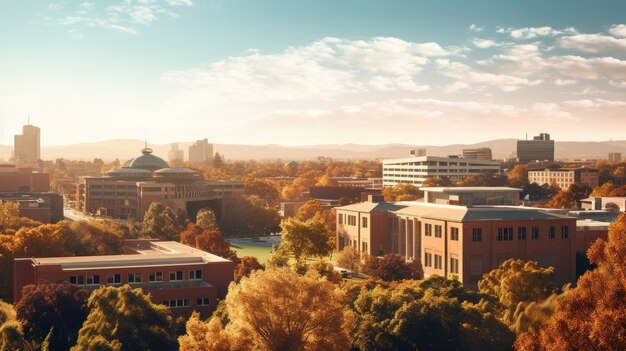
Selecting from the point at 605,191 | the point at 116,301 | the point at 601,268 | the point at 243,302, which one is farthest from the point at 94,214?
the point at 601,268

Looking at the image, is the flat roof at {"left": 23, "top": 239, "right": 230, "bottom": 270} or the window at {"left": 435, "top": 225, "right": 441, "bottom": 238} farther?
the window at {"left": 435, "top": 225, "right": 441, "bottom": 238}

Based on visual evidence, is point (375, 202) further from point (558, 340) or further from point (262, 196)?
point (262, 196)

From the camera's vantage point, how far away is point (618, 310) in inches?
933

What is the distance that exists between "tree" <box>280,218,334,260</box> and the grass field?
44.0 ft

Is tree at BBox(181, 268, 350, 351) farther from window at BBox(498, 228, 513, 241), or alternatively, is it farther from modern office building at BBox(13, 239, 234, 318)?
window at BBox(498, 228, 513, 241)

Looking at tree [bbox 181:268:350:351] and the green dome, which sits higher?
the green dome

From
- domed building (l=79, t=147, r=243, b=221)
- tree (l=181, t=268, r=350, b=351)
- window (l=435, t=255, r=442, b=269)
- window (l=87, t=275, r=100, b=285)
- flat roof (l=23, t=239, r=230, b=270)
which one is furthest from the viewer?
domed building (l=79, t=147, r=243, b=221)

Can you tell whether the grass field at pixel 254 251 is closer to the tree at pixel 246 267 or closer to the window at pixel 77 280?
the tree at pixel 246 267

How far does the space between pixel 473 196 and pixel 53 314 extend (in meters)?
43.0

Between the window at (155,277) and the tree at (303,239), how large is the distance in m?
21.1

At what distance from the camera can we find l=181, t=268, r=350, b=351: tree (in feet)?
110

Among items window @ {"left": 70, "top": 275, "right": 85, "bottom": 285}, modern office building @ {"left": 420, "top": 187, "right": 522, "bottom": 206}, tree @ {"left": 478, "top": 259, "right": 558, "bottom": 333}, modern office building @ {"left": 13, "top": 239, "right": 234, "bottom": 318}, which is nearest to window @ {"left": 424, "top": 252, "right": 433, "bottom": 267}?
modern office building @ {"left": 420, "top": 187, "right": 522, "bottom": 206}

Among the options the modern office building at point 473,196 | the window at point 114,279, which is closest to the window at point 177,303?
the window at point 114,279

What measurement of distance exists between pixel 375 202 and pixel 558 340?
5713 centimetres
